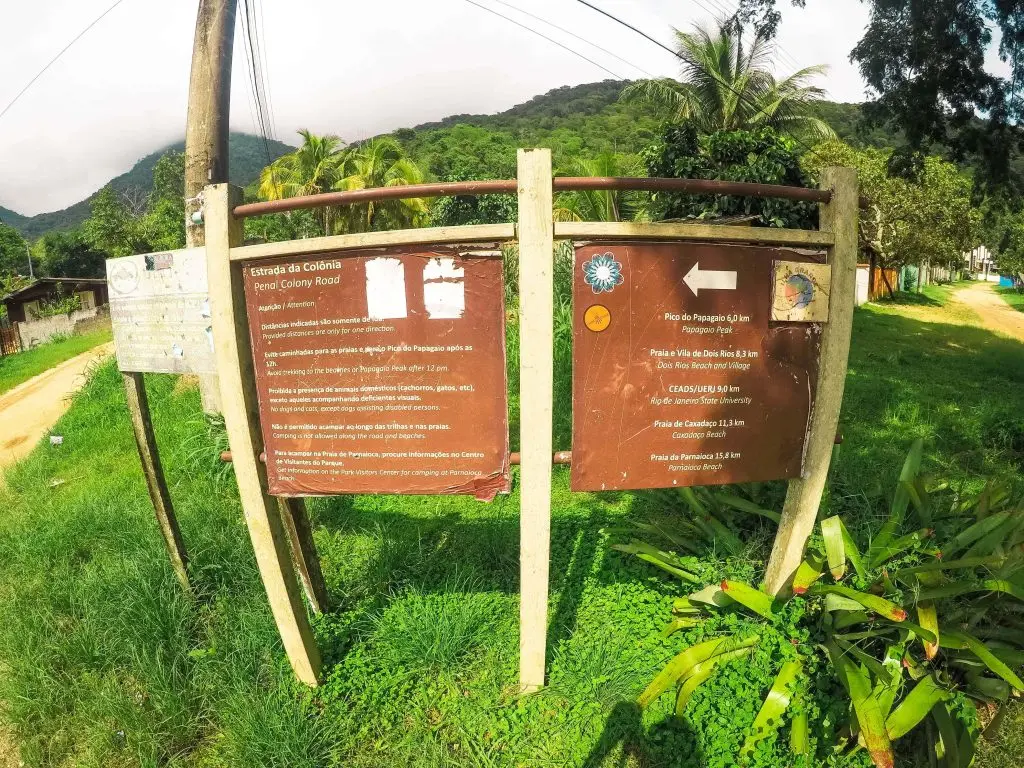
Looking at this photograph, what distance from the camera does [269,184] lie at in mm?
20422

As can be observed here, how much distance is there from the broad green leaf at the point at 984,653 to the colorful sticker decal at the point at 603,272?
71.6 inches

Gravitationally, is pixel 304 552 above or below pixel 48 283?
below

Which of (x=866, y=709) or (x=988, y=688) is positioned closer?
(x=866, y=709)

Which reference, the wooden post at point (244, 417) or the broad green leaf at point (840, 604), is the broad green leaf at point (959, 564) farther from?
the wooden post at point (244, 417)

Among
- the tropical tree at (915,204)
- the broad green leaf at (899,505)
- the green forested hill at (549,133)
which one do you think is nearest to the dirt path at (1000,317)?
the tropical tree at (915,204)

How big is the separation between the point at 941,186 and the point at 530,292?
86.0 ft

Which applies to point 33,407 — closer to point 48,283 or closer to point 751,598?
point 751,598

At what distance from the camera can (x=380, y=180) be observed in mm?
21141

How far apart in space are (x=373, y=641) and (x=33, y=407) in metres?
8.92

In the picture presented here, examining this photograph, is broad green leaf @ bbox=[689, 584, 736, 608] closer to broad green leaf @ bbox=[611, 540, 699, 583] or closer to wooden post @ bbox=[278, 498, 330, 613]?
broad green leaf @ bbox=[611, 540, 699, 583]

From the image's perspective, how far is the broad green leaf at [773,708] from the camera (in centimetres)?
210

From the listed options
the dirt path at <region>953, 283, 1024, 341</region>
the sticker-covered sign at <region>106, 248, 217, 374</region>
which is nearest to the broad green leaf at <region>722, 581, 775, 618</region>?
the sticker-covered sign at <region>106, 248, 217, 374</region>


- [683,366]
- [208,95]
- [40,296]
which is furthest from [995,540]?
[40,296]

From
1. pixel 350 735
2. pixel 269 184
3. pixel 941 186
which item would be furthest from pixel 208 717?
pixel 941 186
